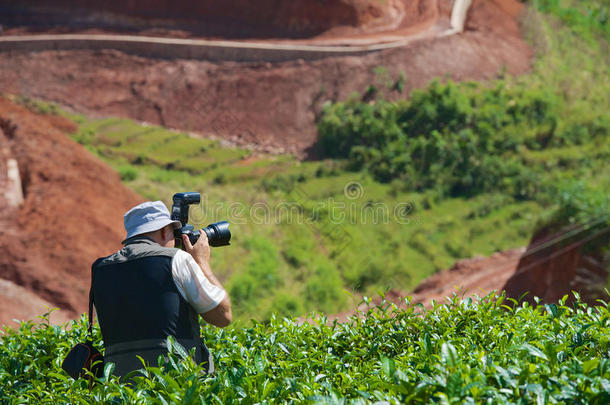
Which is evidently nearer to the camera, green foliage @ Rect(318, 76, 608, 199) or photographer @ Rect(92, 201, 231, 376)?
photographer @ Rect(92, 201, 231, 376)

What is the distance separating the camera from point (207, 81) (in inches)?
727

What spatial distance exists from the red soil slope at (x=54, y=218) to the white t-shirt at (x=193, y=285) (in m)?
6.11

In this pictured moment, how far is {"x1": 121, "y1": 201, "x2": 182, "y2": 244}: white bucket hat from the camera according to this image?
8.72 feet

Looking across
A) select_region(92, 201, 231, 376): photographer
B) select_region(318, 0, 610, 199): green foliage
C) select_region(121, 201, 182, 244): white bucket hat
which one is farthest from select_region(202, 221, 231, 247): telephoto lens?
select_region(318, 0, 610, 199): green foliage

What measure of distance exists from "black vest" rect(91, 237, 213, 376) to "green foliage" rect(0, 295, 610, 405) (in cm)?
10

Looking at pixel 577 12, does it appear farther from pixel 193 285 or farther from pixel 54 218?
pixel 193 285

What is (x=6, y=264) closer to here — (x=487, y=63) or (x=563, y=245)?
(x=563, y=245)

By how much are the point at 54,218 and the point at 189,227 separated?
725 cm

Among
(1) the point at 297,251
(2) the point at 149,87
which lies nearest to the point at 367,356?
(1) the point at 297,251

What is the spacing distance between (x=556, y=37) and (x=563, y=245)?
1182 cm

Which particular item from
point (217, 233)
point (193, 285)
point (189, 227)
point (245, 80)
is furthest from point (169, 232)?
point (245, 80)

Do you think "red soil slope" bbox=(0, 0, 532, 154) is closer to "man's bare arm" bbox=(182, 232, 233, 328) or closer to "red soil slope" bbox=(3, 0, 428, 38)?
"red soil slope" bbox=(3, 0, 428, 38)

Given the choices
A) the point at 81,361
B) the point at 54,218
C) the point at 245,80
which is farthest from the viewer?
the point at 245,80

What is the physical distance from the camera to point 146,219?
8.80ft
